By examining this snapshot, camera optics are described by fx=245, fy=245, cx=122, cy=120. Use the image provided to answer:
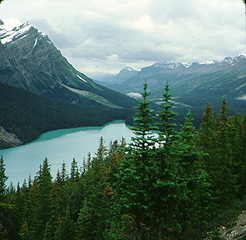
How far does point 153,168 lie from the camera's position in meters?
18.3

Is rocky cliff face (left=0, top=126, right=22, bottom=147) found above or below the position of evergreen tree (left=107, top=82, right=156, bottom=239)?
above

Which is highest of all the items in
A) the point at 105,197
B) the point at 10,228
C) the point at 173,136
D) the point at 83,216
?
the point at 173,136

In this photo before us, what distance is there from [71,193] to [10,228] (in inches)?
513

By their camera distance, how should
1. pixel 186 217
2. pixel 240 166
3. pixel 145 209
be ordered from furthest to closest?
pixel 240 166, pixel 186 217, pixel 145 209

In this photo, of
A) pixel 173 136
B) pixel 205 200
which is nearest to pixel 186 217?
pixel 205 200

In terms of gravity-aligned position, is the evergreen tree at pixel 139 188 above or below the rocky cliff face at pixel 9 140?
below

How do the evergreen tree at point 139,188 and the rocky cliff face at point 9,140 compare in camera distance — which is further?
the rocky cliff face at point 9,140

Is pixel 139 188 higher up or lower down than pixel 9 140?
lower down

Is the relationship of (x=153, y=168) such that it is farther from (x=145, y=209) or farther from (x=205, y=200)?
→ (x=205, y=200)

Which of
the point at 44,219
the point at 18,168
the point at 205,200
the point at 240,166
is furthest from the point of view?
the point at 18,168

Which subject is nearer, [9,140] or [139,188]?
[139,188]

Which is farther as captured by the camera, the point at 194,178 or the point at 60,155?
the point at 60,155

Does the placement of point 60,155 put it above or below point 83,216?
above

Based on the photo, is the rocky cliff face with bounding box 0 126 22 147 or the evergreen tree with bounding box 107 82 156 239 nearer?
the evergreen tree with bounding box 107 82 156 239
